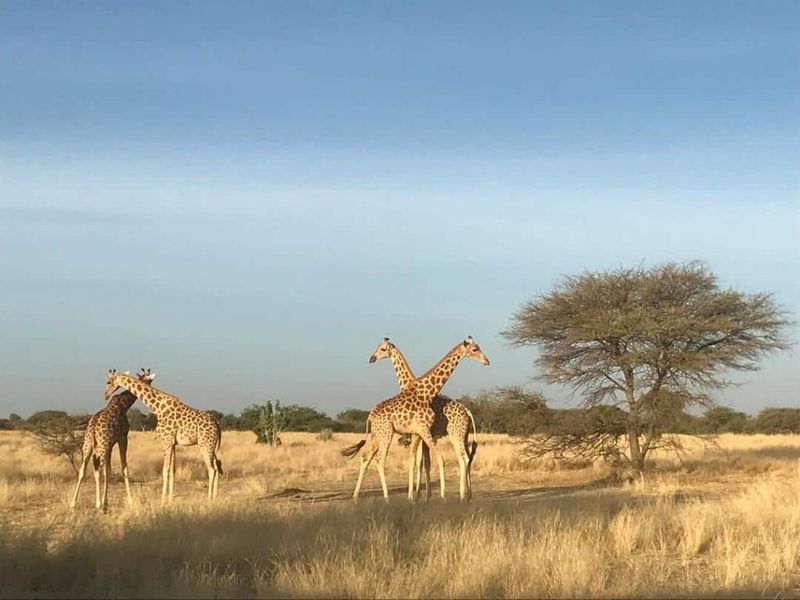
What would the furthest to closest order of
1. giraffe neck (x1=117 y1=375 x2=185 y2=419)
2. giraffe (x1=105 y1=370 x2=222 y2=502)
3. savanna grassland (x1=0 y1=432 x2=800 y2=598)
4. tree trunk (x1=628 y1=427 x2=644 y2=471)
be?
tree trunk (x1=628 y1=427 x2=644 y2=471) < giraffe neck (x1=117 y1=375 x2=185 y2=419) < giraffe (x1=105 y1=370 x2=222 y2=502) < savanna grassland (x1=0 y1=432 x2=800 y2=598)

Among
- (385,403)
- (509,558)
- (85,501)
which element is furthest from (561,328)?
(509,558)

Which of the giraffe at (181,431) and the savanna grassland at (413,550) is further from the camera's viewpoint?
the giraffe at (181,431)

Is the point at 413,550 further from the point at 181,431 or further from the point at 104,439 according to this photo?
the point at 104,439

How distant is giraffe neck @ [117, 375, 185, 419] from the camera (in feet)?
52.9

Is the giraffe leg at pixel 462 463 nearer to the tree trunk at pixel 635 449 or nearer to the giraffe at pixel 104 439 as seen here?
the giraffe at pixel 104 439

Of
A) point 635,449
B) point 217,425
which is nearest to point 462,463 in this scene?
point 217,425

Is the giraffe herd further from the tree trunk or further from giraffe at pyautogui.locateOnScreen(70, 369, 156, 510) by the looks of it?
the tree trunk

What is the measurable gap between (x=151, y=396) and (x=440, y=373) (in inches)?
217

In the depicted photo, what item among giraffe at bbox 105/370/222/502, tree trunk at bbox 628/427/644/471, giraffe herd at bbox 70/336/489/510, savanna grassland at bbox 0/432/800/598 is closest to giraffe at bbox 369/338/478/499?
giraffe herd at bbox 70/336/489/510

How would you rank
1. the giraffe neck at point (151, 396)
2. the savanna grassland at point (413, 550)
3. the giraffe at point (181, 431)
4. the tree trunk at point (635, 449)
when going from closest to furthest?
1. the savanna grassland at point (413, 550)
2. the giraffe at point (181, 431)
3. the giraffe neck at point (151, 396)
4. the tree trunk at point (635, 449)

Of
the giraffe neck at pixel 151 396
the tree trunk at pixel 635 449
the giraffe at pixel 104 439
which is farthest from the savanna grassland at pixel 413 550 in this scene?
the tree trunk at pixel 635 449

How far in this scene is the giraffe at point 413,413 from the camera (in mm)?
16031

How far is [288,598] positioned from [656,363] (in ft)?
64.7

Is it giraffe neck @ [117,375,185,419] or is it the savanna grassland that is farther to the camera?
giraffe neck @ [117,375,185,419]
